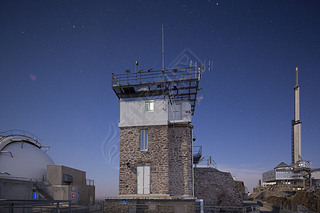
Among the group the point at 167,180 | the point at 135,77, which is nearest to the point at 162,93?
the point at 135,77

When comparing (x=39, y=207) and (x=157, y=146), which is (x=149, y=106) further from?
(x=39, y=207)

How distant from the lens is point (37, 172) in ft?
102

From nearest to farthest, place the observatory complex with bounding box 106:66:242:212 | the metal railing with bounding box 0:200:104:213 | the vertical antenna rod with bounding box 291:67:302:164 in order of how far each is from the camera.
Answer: the metal railing with bounding box 0:200:104:213 → the observatory complex with bounding box 106:66:242:212 → the vertical antenna rod with bounding box 291:67:302:164

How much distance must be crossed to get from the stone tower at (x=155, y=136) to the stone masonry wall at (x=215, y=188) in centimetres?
220

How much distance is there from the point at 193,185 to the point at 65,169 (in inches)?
627

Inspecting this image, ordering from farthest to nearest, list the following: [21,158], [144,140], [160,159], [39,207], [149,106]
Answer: [21,158], [149,106], [144,140], [160,159], [39,207]

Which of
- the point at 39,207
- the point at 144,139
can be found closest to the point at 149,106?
the point at 144,139

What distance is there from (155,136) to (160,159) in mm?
1829

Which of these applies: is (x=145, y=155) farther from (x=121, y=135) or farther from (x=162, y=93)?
(x=162, y=93)

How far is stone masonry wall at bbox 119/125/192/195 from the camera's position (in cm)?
2041

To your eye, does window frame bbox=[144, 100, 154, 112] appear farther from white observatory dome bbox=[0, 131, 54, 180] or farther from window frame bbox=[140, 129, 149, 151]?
white observatory dome bbox=[0, 131, 54, 180]

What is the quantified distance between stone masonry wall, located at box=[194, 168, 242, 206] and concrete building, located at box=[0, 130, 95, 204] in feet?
46.5

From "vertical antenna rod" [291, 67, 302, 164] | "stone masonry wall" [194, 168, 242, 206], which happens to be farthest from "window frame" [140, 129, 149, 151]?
"vertical antenna rod" [291, 67, 302, 164]

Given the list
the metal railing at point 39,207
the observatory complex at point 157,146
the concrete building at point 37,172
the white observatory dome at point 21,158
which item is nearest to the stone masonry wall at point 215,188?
the observatory complex at point 157,146
